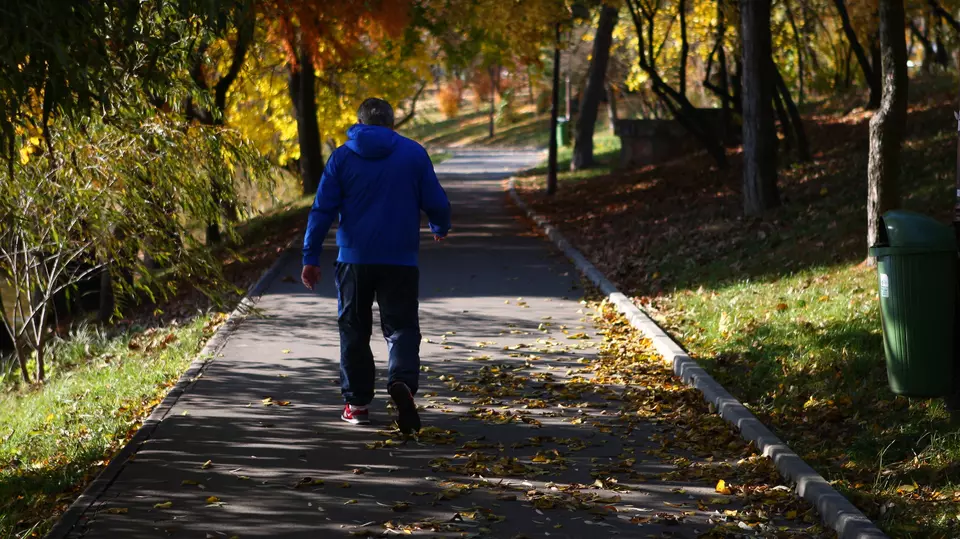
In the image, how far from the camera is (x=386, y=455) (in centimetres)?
691

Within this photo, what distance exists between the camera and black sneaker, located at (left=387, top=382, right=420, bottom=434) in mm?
7285

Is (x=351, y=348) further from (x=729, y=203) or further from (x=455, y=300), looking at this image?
(x=729, y=203)

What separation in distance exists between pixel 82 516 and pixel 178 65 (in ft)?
14.7

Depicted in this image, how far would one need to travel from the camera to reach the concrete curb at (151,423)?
5.70 meters

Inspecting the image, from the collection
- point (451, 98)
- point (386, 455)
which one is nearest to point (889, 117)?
point (386, 455)

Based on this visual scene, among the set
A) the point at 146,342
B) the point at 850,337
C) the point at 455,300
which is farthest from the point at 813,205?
the point at 146,342

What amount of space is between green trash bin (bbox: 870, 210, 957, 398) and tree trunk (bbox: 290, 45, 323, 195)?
19847 mm

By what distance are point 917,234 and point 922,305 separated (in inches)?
15.6

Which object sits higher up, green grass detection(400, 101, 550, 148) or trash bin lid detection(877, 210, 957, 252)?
green grass detection(400, 101, 550, 148)

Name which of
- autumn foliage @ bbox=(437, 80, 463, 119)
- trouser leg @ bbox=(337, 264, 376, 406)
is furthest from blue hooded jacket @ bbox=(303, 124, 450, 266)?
autumn foliage @ bbox=(437, 80, 463, 119)

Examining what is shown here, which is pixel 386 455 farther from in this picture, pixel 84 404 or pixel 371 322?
pixel 84 404

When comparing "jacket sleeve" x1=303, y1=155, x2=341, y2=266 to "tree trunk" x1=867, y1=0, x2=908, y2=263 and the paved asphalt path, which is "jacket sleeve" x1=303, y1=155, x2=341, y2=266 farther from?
"tree trunk" x1=867, y1=0, x2=908, y2=263

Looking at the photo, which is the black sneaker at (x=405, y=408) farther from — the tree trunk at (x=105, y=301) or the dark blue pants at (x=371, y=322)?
the tree trunk at (x=105, y=301)

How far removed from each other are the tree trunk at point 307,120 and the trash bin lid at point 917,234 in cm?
1972
